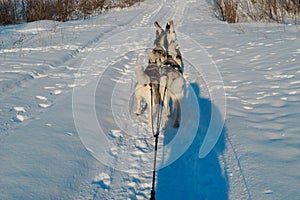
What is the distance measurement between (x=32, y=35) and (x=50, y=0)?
608cm

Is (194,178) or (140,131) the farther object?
(140,131)

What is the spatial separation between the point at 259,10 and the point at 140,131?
10932 millimetres

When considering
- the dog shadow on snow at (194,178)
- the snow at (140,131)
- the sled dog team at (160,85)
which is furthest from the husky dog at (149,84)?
the dog shadow on snow at (194,178)

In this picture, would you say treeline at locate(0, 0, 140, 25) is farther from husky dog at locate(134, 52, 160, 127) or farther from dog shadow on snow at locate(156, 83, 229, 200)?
dog shadow on snow at locate(156, 83, 229, 200)

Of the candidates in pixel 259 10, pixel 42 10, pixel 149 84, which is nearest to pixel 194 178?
pixel 149 84

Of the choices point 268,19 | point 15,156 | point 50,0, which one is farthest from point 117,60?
point 50,0

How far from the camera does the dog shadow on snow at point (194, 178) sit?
234 centimetres

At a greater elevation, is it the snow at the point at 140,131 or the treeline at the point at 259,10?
the treeline at the point at 259,10

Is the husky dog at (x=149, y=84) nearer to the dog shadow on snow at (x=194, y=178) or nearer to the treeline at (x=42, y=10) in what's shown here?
the dog shadow on snow at (x=194, y=178)

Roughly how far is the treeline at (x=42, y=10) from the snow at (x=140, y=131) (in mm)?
8104

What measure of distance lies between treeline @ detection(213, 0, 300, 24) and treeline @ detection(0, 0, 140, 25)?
27.9 ft

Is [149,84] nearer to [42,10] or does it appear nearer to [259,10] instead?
[259,10]

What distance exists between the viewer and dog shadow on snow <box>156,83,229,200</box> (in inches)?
92.2

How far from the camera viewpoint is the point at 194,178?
8.36ft
